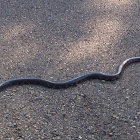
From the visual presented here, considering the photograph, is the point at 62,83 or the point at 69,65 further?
the point at 69,65

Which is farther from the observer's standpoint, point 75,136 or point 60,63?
point 60,63

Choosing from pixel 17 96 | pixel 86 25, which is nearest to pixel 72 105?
pixel 17 96

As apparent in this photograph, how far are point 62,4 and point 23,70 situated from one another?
3.25 meters

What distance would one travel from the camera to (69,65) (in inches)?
275

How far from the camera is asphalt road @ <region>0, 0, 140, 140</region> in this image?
5.31 meters

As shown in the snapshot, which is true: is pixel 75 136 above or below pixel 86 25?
above

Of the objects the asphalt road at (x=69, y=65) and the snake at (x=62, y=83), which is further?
the snake at (x=62, y=83)

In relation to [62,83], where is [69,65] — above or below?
below

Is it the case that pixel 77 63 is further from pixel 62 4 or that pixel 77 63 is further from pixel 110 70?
pixel 62 4

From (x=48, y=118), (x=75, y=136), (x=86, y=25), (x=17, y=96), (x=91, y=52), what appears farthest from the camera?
(x=86, y=25)

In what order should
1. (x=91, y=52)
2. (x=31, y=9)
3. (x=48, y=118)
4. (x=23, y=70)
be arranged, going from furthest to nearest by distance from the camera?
1. (x=31, y=9)
2. (x=91, y=52)
3. (x=23, y=70)
4. (x=48, y=118)

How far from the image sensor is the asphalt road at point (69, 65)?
209 inches

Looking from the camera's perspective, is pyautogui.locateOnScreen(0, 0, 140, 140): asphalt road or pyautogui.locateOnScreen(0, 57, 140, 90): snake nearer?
pyautogui.locateOnScreen(0, 0, 140, 140): asphalt road

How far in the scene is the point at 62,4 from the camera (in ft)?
30.8
